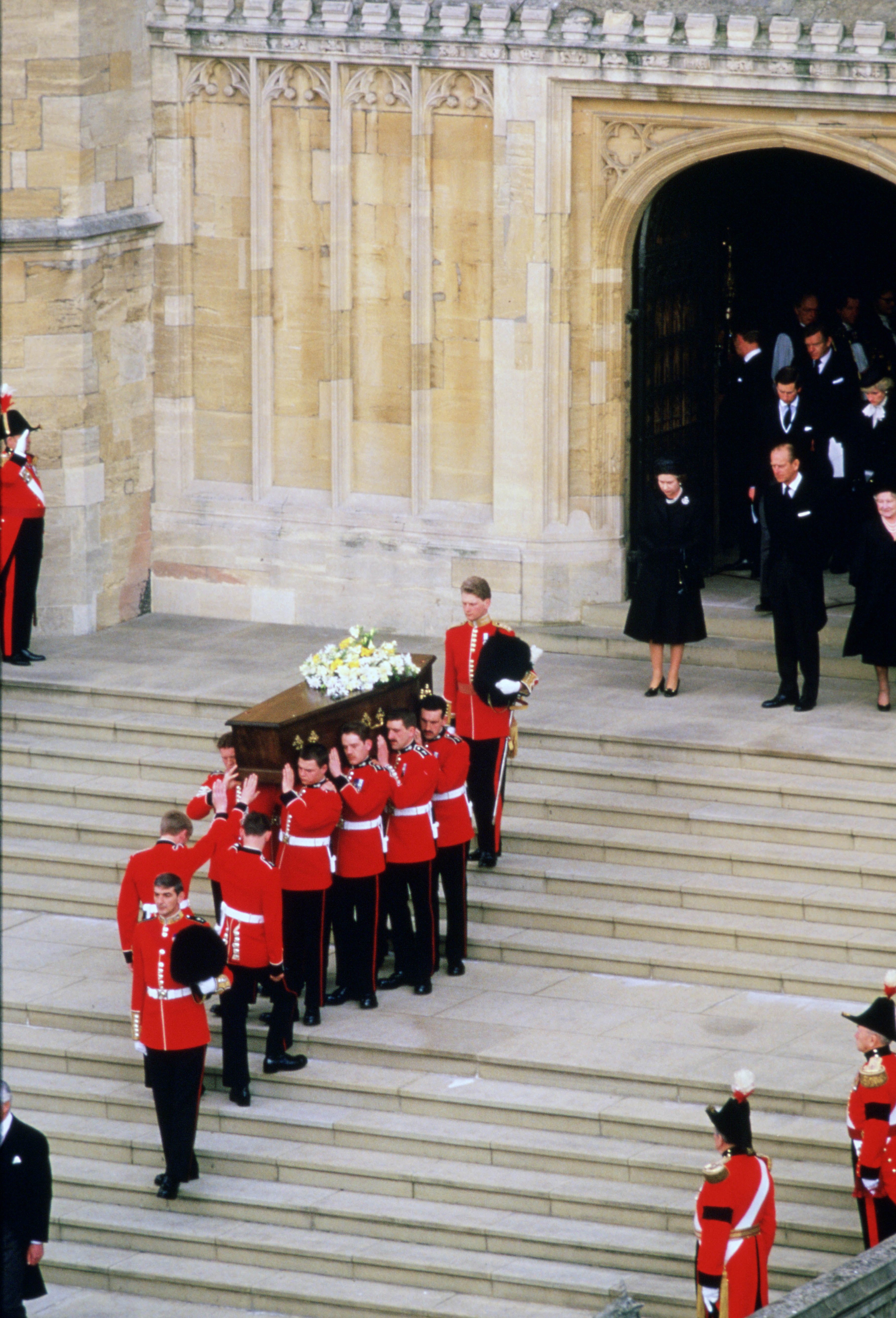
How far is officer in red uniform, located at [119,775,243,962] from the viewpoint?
13758 millimetres

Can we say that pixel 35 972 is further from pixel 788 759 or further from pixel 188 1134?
pixel 788 759

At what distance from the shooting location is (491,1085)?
13.8 meters

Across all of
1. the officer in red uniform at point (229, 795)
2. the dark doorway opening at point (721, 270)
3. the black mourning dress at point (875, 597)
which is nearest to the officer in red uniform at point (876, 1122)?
the officer in red uniform at point (229, 795)

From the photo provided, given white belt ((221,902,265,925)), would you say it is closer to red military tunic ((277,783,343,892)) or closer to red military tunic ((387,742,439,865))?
red military tunic ((277,783,343,892))

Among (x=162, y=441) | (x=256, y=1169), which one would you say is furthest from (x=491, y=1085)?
(x=162, y=441)

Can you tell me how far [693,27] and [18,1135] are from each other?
9.05 meters

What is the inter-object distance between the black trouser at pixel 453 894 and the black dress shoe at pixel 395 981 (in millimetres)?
243

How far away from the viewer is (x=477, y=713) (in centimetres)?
1537

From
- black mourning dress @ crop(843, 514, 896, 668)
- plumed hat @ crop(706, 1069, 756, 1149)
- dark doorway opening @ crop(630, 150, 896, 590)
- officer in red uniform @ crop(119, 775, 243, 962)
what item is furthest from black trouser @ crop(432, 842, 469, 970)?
dark doorway opening @ crop(630, 150, 896, 590)

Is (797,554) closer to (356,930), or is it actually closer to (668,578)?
(668,578)

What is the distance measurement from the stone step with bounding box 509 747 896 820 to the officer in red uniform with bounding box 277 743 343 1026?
2519 millimetres

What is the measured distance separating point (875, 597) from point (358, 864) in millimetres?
3958

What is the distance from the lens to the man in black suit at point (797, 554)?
16.5 m

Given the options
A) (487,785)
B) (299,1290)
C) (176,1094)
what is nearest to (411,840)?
(487,785)
